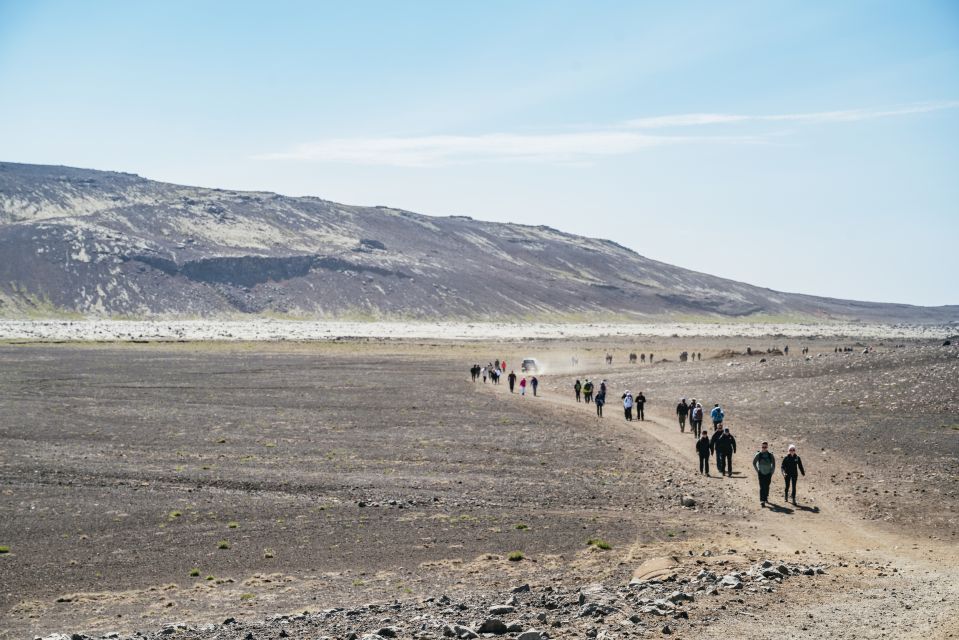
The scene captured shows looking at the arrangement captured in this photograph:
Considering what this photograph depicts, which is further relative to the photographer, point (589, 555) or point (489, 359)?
point (489, 359)

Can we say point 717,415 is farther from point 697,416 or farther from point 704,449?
point 704,449

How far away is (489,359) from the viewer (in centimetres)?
9519

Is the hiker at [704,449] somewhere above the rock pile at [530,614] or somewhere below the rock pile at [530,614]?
above

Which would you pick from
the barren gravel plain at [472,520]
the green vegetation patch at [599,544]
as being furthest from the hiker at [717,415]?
the green vegetation patch at [599,544]

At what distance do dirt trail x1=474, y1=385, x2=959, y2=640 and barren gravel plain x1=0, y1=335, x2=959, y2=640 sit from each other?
69mm

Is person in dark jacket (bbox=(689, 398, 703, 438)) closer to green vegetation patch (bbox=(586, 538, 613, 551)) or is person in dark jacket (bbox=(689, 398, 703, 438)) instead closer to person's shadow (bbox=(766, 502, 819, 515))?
person's shadow (bbox=(766, 502, 819, 515))

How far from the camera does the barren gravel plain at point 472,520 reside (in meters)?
13.9

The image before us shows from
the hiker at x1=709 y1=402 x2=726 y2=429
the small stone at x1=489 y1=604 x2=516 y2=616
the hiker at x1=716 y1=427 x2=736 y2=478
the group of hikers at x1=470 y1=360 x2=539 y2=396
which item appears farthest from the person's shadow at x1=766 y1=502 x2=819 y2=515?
the group of hikers at x1=470 y1=360 x2=539 y2=396

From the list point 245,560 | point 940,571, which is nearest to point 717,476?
point 940,571

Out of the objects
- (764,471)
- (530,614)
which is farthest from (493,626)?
(764,471)

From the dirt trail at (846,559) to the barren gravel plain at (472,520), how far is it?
7 centimetres

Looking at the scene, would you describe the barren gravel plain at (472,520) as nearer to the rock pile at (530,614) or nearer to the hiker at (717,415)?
the rock pile at (530,614)

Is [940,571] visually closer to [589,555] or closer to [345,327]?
[589,555]

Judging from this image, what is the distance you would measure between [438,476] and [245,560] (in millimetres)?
9861
